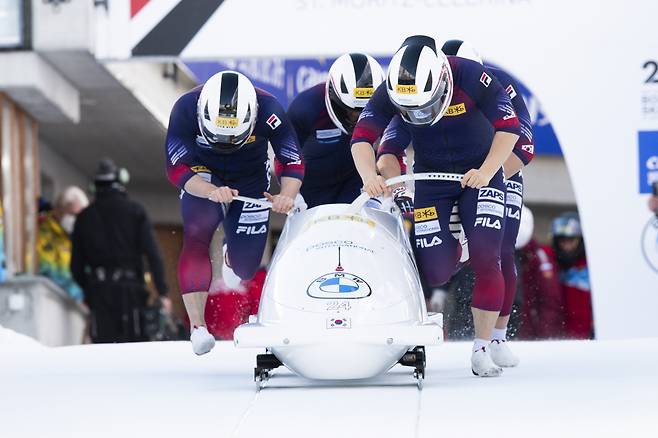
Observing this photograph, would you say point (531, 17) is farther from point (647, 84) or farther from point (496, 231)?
point (496, 231)

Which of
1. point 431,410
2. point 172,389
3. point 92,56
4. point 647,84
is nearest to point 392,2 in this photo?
point 647,84

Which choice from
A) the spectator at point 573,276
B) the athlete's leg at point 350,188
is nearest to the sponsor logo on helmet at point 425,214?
the athlete's leg at point 350,188

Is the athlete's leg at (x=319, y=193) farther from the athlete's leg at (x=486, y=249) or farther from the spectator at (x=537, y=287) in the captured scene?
the spectator at (x=537, y=287)

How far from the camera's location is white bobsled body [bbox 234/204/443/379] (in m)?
4.91

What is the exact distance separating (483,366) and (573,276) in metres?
4.15

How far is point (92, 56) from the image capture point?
9984 millimetres

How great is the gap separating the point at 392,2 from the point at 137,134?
4617 mm

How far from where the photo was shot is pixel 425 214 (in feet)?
19.6

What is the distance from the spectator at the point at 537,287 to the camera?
27.7 ft

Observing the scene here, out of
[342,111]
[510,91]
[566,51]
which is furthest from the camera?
[566,51]

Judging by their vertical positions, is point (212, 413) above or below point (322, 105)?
below

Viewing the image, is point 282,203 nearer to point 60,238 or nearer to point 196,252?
point 196,252

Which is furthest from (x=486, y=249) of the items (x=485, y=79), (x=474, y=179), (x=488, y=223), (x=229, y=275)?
(x=229, y=275)

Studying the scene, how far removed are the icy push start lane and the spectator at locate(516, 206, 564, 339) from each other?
6.48 feet
